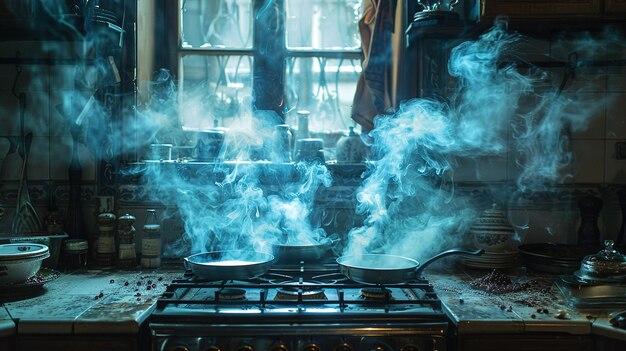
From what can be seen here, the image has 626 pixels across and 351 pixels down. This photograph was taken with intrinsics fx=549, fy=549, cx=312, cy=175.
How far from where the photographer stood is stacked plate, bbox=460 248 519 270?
8.21ft

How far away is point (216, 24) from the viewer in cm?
313

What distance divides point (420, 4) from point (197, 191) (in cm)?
148

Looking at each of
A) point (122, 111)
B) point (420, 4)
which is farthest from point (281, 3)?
point (122, 111)

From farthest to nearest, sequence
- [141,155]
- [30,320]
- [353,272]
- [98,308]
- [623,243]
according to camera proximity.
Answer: [141,155], [623,243], [353,272], [98,308], [30,320]

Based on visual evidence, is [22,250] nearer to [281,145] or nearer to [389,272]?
[281,145]

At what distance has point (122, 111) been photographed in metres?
2.75

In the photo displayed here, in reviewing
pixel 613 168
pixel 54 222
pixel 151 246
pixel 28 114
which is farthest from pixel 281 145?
pixel 613 168

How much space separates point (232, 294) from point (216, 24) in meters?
1.71

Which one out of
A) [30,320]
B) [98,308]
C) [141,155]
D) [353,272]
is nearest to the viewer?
[30,320]

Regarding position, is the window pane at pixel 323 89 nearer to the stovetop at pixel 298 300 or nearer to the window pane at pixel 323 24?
the window pane at pixel 323 24

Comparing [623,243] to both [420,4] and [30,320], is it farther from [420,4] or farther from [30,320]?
[30,320]

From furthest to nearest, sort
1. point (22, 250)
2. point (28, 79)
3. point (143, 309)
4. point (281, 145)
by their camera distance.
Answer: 1. point (281, 145)
2. point (28, 79)
3. point (22, 250)
4. point (143, 309)

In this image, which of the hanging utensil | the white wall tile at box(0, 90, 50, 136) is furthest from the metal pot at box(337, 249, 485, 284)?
the white wall tile at box(0, 90, 50, 136)

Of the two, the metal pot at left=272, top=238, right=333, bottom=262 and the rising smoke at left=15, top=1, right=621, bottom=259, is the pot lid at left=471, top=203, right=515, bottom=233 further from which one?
the metal pot at left=272, top=238, right=333, bottom=262
